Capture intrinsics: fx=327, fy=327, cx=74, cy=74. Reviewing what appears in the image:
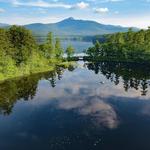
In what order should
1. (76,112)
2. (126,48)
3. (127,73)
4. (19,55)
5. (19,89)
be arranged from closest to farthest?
(76,112), (19,89), (19,55), (127,73), (126,48)

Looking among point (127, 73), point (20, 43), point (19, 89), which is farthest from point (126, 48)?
point (19, 89)

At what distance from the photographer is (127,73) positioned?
122 meters

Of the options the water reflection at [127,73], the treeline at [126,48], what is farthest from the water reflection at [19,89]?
the treeline at [126,48]

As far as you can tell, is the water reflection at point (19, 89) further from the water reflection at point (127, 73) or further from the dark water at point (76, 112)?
the water reflection at point (127, 73)

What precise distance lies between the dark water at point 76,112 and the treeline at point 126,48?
30.6m

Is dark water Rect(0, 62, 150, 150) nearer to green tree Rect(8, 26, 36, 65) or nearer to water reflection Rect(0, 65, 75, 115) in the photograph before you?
water reflection Rect(0, 65, 75, 115)

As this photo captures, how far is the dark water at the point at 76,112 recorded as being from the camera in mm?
55156

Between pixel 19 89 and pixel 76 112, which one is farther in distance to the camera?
pixel 19 89

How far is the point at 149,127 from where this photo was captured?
61875mm

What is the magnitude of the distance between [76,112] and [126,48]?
9047cm

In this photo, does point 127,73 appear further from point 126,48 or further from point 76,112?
point 76,112

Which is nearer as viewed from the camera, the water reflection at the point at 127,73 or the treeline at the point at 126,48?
the water reflection at the point at 127,73

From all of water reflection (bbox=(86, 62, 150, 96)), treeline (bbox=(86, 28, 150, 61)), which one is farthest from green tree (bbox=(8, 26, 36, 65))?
treeline (bbox=(86, 28, 150, 61))

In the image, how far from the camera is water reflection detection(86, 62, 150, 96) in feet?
332
